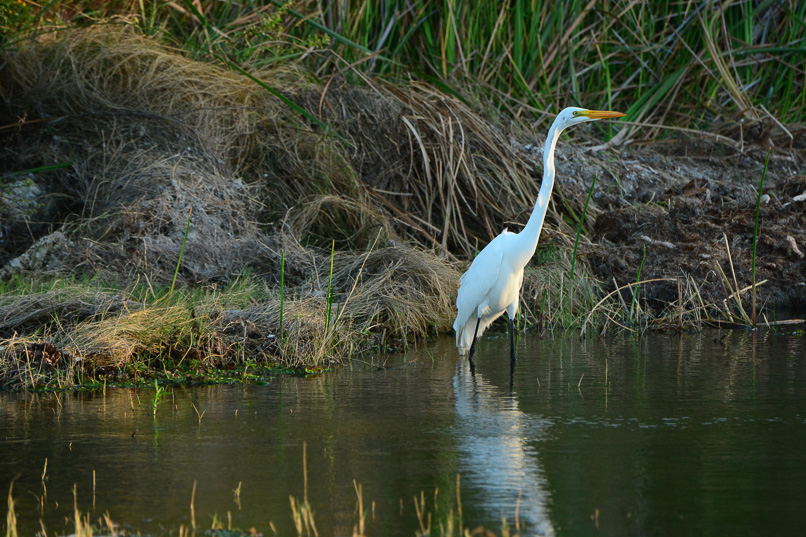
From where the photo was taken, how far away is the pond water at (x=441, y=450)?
357 cm

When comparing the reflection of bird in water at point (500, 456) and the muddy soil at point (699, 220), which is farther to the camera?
the muddy soil at point (699, 220)

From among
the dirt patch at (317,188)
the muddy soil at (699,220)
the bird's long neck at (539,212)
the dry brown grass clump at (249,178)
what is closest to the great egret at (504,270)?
the bird's long neck at (539,212)

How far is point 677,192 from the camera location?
11.5 meters

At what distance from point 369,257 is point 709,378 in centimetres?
396

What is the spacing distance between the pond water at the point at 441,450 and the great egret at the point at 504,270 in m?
0.56

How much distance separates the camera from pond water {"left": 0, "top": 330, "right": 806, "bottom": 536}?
11.7 feet

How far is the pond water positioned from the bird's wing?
0.62m

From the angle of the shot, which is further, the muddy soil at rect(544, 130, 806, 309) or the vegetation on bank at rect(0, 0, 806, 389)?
the muddy soil at rect(544, 130, 806, 309)

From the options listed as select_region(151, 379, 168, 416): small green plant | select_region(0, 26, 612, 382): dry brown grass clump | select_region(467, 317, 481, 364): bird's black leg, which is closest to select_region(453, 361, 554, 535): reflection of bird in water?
select_region(467, 317, 481, 364): bird's black leg

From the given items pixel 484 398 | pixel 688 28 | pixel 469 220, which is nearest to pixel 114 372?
pixel 484 398

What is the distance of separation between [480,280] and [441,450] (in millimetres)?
2800

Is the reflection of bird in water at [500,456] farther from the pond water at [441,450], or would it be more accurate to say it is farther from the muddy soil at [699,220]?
the muddy soil at [699,220]

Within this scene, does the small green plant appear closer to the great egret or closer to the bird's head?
the great egret

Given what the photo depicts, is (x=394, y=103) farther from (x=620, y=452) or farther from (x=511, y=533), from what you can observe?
(x=511, y=533)
